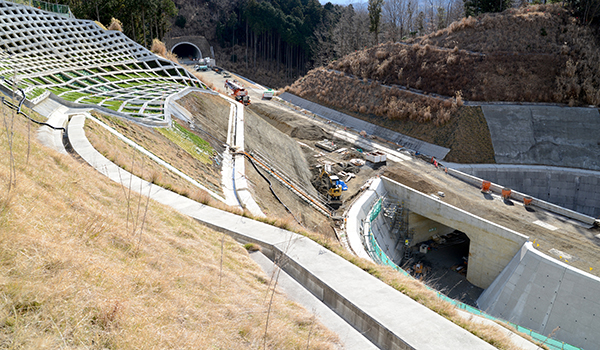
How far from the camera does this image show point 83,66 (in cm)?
2781

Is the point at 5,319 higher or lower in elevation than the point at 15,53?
lower

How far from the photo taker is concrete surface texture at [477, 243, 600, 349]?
15.8m

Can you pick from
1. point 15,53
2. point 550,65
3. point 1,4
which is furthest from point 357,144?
point 1,4

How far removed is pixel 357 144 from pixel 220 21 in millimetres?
70624

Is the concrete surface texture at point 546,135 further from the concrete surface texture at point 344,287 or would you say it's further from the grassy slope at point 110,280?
the grassy slope at point 110,280

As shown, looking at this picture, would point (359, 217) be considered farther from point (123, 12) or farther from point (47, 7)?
point (123, 12)

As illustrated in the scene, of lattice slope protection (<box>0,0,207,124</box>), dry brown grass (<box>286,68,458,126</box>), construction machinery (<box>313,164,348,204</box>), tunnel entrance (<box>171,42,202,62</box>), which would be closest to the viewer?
lattice slope protection (<box>0,0,207,124</box>)

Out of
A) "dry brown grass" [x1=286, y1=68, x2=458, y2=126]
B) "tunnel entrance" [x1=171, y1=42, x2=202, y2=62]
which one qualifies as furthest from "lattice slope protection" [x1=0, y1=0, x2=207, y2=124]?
"tunnel entrance" [x1=171, y1=42, x2=202, y2=62]

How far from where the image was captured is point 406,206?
84.1ft

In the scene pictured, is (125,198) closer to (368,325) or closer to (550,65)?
(368,325)

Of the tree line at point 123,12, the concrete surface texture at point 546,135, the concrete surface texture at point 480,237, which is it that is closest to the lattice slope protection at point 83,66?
the tree line at point 123,12

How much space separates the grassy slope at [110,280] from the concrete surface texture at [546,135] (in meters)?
29.6

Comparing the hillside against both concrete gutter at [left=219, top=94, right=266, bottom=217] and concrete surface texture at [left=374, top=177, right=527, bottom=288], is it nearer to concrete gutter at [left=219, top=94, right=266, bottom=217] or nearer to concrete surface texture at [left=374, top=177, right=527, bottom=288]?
concrete surface texture at [left=374, top=177, right=527, bottom=288]

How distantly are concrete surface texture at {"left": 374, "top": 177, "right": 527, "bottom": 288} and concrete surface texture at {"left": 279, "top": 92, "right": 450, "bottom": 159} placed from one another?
9978mm
